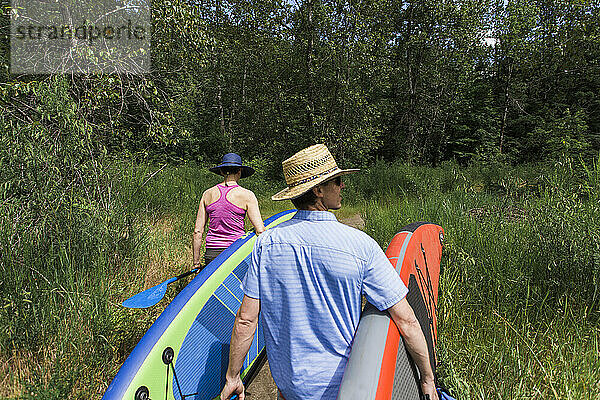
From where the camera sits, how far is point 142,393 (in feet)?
6.49

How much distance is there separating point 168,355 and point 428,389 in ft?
4.68

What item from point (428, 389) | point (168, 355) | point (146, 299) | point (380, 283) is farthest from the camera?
point (146, 299)

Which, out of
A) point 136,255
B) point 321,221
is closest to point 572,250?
point 321,221

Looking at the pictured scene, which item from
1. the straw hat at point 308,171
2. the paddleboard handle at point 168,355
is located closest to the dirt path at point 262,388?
the paddleboard handle at point 168,355

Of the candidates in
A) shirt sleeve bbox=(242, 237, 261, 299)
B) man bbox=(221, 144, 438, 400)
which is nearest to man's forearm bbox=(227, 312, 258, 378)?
man bbox=(221, 144, 438, 400)

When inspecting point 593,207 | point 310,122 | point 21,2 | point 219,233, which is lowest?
point 219,233

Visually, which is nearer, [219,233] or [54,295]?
[54,295]

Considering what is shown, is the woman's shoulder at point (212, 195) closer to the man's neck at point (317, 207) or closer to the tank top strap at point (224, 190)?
the tank top strap at point (224, 190)

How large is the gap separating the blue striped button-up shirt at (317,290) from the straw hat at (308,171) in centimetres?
14

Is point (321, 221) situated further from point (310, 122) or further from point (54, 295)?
point (310, 122)

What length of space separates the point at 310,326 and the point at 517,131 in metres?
24.6

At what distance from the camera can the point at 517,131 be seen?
22359 mm

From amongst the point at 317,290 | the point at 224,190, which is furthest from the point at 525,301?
the point at 224,190

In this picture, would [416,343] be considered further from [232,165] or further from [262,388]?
[232,165]
